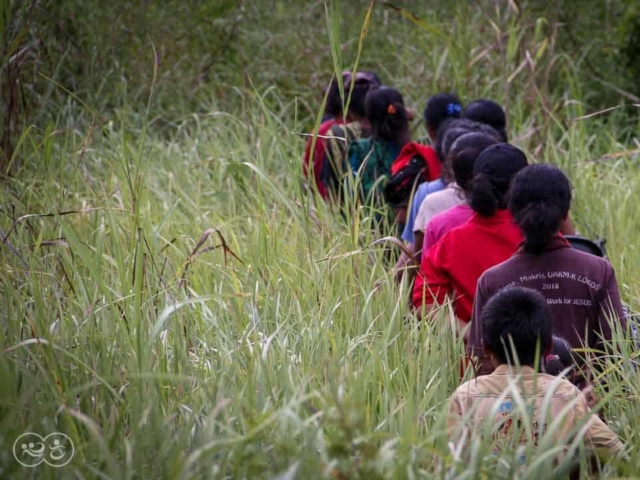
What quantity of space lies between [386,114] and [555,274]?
2.54m

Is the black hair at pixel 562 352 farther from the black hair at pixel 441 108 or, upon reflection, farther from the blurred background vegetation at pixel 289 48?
the blurred background vegetation at pixel 289 48

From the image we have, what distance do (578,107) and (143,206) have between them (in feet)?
11.2

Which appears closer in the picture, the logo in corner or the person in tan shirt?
the logo in corner

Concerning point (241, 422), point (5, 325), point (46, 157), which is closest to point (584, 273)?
point (241, 422)

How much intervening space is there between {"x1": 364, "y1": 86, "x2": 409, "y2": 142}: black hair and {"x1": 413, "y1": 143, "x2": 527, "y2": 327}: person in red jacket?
72.2 inches

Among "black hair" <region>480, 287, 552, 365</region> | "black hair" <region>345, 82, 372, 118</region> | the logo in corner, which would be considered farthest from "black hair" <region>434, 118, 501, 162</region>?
the logo in corner

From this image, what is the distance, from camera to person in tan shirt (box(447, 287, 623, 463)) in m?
2.57

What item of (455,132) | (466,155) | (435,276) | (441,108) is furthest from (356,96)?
(435,276)

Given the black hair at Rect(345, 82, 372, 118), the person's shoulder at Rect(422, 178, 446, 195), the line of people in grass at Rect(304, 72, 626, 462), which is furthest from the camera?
the black hair at Rect(345, 82, 372, 118)

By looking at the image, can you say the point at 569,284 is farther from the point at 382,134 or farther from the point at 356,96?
the point at 356,96

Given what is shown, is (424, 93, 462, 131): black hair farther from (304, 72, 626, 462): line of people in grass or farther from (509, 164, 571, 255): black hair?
(509, 164, 571, 255): black hair

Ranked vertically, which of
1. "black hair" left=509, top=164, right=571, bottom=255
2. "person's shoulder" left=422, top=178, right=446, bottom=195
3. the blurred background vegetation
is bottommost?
the blurred background vegetation

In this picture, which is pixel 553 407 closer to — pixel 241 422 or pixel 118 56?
pixel 241 422

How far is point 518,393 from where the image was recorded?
8.16 feet
